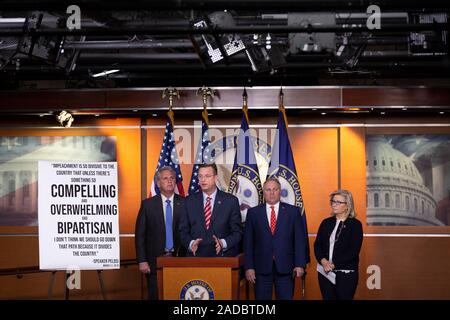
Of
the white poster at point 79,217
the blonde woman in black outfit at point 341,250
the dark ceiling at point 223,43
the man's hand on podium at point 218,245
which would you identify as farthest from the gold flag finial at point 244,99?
the white poster at point 79,217

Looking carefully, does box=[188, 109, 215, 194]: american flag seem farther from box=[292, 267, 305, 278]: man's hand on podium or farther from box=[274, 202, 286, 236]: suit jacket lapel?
box=[292, 267, 305, 278]: man's hand on podium

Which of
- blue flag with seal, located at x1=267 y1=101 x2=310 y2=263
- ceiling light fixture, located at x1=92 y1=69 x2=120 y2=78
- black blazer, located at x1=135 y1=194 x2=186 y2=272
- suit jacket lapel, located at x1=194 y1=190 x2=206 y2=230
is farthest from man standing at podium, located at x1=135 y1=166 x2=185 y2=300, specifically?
ceiling light fixture, located at x1=92 y1=69 x2=120 y2=78

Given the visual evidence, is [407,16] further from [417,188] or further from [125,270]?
[125,270]

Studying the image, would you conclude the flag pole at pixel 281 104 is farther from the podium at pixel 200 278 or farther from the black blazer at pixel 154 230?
the podium at pixel 200 278

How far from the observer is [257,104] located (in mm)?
11305

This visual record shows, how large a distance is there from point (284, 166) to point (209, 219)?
5.05 feet

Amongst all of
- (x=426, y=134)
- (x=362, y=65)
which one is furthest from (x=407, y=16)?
(x=426, y=134)

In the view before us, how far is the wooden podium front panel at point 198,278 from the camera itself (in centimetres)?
886

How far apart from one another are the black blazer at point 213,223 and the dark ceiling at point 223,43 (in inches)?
62.7

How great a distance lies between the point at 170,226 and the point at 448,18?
3620 millimetres

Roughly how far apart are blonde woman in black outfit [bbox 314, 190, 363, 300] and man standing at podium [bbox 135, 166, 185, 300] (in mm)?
1636
